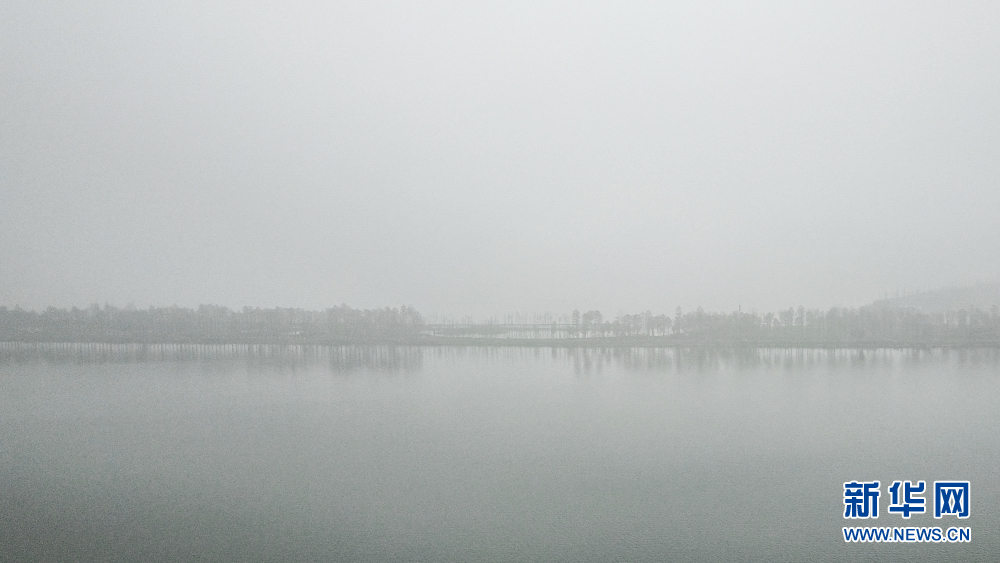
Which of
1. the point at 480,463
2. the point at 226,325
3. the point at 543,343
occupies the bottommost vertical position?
the point at 480,463

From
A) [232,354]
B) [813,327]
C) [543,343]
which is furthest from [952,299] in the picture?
[232,354]

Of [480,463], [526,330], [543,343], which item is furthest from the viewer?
[526,330]

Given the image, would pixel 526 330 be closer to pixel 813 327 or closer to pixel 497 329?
pixel 497 329

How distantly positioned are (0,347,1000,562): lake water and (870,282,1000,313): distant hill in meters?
3.40

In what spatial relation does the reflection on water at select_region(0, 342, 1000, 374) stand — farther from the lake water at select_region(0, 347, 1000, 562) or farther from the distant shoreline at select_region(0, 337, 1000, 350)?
the lake water at select_region(0, 347, 1000, 562)

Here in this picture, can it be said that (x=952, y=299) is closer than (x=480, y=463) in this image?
No

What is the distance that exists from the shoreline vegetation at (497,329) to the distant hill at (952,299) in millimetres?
240

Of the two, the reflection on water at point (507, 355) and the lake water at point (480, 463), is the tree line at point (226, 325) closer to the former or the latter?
the reflection on water at point (507, 355)

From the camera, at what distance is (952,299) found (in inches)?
696

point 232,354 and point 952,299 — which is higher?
point 952,299

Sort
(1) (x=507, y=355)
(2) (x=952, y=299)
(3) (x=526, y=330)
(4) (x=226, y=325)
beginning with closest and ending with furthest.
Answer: (2) (x=952, y=299)
(1) (x=507, y=355)
(4) (x=226, y=325)
(3) (x=526, y=330)

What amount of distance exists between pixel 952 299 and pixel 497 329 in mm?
18033

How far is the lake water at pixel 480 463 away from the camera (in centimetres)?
462

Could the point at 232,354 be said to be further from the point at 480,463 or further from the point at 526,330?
the point at 480,463
